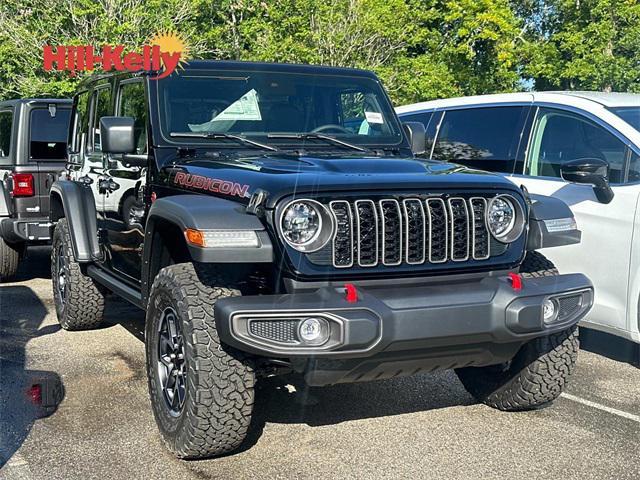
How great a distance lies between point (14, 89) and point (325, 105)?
1644 cm

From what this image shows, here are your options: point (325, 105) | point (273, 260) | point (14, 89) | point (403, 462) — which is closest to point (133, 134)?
point (325, 105)

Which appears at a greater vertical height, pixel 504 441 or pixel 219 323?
pixel 219 323

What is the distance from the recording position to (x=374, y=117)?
5379 millimetres

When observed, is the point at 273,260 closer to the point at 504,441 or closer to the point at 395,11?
the point at 504,441

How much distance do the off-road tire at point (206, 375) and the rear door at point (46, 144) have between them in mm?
5072

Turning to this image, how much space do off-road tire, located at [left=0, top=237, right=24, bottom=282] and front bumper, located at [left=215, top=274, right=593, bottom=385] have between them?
19.6 ft

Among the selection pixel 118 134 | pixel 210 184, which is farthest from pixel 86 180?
pixel 210 184

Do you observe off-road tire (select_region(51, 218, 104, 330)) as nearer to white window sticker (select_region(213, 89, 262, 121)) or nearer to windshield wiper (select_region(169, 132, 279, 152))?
windshield wiper (select_region(169, 132, 279, 152))

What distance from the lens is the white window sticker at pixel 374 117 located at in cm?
535

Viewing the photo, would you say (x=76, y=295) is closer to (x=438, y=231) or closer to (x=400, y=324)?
(x=438, y=231)

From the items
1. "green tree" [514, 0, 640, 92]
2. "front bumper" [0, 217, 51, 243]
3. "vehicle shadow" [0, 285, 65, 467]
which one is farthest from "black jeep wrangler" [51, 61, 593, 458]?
"green tree" [514, 0, 640, 92]

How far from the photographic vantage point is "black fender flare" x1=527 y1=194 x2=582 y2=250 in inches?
165

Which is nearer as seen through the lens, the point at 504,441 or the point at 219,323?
the point at 219,323

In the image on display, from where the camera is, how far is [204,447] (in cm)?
385
